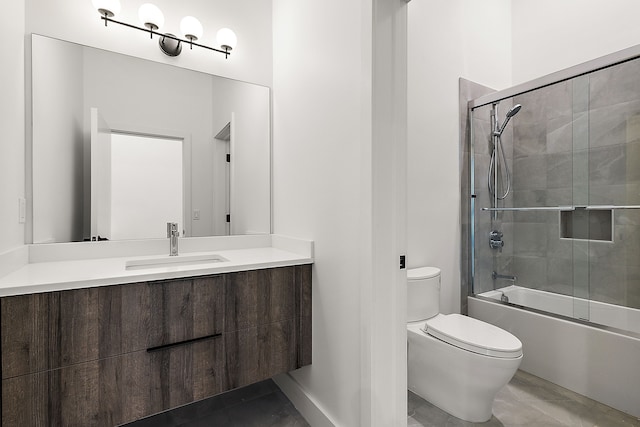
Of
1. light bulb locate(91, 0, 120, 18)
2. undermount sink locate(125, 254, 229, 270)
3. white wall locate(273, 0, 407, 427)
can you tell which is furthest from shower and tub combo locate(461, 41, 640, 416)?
light bulb locate(91, 0, 120, 18)

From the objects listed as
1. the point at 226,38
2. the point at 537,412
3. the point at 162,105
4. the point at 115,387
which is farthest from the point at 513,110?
the point at 115,387

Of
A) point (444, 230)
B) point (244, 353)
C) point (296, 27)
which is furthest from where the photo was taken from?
point (444, 230)

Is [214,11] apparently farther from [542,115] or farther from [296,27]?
[542,115]

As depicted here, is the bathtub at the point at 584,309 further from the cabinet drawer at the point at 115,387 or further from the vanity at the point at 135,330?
the cabinet drawer at the point at 115,387

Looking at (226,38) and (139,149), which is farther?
(226,38)

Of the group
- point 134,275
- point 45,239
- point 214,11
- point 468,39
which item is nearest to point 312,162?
point 134,275

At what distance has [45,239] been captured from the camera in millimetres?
1519

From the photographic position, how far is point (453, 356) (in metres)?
1.65

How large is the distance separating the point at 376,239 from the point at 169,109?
4.63 feet

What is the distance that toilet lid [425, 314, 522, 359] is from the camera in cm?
153

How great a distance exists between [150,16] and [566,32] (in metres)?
2.90

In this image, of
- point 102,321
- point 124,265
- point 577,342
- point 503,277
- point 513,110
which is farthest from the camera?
point 503,277

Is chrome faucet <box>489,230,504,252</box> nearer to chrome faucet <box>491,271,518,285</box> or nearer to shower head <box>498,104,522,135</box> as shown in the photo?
chrome faucet <box>491,271,518,285</box>

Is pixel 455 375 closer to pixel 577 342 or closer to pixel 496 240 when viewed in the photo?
pixel 577 342
